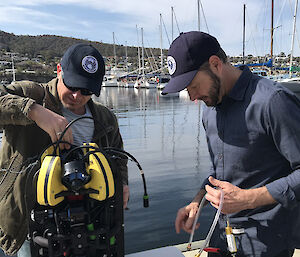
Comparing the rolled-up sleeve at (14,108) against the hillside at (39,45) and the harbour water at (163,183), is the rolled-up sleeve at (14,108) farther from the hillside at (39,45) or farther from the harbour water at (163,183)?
the hillside at (39,45)

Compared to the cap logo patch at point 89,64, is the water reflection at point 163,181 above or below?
below

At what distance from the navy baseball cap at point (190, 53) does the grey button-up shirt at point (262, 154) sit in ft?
0.77

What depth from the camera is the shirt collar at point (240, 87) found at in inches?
58.6

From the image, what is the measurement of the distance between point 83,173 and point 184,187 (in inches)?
218

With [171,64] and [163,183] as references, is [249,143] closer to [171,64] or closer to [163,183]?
[171,64]

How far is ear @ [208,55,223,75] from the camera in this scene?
1490 millimetres

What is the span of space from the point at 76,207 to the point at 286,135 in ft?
3.29

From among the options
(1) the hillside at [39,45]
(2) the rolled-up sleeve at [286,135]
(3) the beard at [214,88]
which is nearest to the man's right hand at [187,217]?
(2) the rolled-up sleeve at [286,135]

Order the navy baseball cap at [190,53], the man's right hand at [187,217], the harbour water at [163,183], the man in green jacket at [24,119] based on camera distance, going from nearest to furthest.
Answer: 1. the navy baseball cap at [190,53]
2. the man in green jacket at [24,119]
3. the man's right hand at [187,217]
4. the harbour water at [163,183]

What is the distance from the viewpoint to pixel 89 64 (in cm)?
170

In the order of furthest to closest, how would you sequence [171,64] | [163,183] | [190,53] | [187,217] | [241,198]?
[163,183], [187,217], [171,64], [190,53], [241,198]

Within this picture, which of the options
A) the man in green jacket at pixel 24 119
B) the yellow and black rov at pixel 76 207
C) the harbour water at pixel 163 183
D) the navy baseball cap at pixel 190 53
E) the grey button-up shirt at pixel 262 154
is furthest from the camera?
the harbour water at pixel 163 183

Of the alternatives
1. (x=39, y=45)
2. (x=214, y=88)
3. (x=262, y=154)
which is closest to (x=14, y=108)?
(x=214, y=88)

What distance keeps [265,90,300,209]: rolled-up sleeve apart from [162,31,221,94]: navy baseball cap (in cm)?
41
